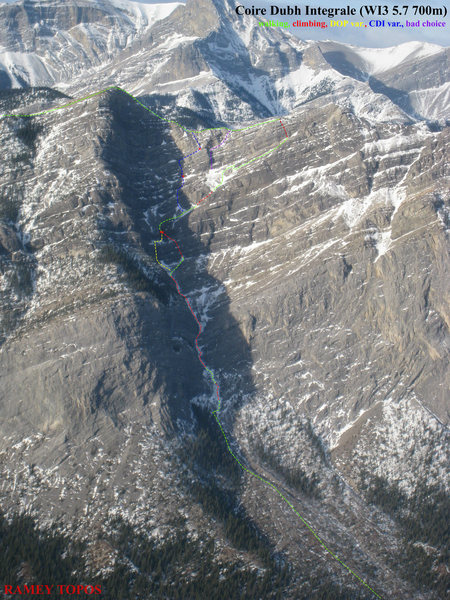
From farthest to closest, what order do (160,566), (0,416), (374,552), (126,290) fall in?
(126,290)
(0,416)
(374,552)
(160,566)

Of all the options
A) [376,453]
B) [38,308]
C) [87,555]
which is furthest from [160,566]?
[38,308]

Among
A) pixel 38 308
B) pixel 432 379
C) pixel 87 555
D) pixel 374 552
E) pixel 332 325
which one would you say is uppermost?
pixel 38 308

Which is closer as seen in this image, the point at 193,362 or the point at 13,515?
the point at 13,515

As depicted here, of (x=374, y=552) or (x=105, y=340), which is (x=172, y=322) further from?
(x=374, y=552)

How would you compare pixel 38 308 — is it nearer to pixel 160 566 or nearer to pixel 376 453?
pixel 160 566

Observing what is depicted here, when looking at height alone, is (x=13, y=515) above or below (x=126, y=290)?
below

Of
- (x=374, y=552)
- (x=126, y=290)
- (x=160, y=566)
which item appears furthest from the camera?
(x=126, y=290)

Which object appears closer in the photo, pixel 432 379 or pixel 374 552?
pixel 374 552

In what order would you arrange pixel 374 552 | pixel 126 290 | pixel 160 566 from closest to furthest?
pixel 160 566
pixel 374 552
pixel 126 290

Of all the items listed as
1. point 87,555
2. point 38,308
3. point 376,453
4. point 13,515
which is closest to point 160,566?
point 87,555
